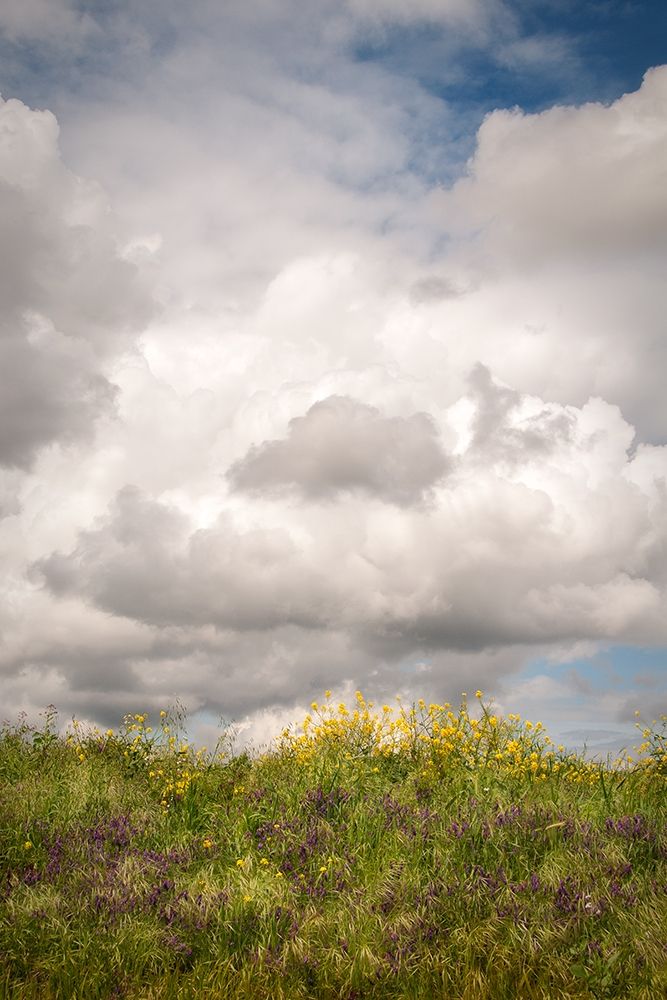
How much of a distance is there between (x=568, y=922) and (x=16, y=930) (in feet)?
17.0

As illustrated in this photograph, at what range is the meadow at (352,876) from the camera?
6.96m

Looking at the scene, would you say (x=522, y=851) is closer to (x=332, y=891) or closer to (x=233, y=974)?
(x=332, y=891)

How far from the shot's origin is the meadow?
6961 mm

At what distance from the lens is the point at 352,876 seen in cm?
870

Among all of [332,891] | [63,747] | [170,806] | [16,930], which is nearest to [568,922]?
[332,891]

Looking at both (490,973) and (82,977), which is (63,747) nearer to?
(82,977)

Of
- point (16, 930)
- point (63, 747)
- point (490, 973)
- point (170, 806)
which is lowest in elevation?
point (490, 973)

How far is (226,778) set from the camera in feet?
42.1

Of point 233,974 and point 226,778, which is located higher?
point 226,778

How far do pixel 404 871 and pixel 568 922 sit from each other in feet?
5.80

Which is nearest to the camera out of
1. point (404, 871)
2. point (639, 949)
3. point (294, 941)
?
point (639, 949)

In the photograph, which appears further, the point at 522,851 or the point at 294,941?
the point at 522,851

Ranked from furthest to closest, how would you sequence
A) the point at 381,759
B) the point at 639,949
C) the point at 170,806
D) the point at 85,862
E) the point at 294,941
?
the point at 381,759 → the point at 170,806 → the point at 85,862 → the point at 294,941 → the point at 639,949

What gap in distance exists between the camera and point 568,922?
23.7 ft
